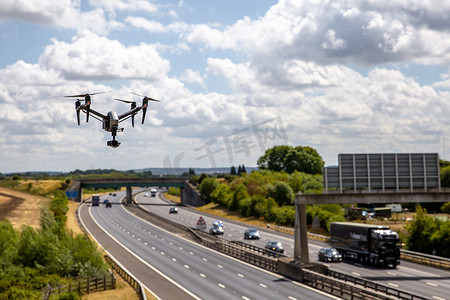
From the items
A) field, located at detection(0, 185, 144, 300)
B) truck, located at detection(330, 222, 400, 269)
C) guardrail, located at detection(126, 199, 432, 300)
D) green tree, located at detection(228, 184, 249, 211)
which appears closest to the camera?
guardrail, located at detection(126, 199, 432, 300)

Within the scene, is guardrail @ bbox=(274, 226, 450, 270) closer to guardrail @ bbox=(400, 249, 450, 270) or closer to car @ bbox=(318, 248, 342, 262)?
guardrail @ bbox=(400, 249, 450, 270)

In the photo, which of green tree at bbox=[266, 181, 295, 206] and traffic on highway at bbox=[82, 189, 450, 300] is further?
green tree at bbox=[266, 181, 295, 206]

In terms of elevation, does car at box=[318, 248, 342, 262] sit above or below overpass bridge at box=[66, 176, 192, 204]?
below

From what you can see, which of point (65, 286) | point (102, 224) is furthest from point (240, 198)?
point (65, 286)

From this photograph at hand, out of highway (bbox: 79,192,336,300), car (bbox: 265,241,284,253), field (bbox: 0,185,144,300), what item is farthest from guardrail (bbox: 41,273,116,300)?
car (bbox: 265,241,284,253)

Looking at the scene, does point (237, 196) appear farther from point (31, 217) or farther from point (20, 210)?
point (20, 210)

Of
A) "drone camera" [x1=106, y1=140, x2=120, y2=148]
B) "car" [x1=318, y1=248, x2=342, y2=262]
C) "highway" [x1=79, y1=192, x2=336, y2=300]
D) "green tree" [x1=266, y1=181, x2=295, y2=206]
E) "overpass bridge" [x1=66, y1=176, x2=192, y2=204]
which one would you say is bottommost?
"highway" [x1=79, y1=192, x2=336, y2=300]

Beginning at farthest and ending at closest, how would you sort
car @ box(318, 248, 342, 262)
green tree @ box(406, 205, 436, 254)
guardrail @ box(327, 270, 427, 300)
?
green tree @ box(406, 205, 436, 254) < car @ box(318, 248, 342, 262) < guardrail @ box(327, 270, 427, 300)
